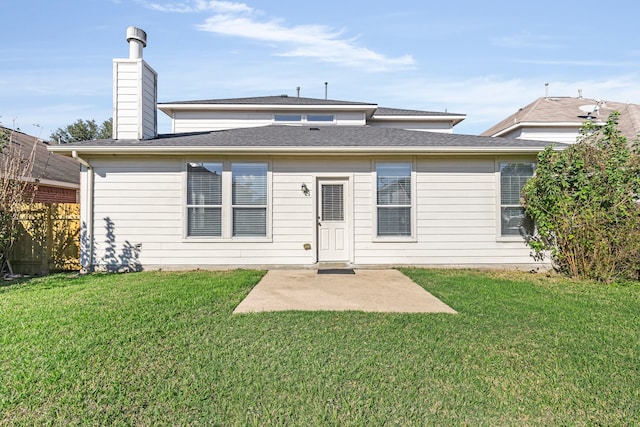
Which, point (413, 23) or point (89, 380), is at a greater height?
point (413, 23)

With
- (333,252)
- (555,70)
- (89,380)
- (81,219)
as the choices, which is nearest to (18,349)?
(89,380)

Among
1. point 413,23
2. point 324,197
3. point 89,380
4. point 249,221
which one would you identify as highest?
point 413,23

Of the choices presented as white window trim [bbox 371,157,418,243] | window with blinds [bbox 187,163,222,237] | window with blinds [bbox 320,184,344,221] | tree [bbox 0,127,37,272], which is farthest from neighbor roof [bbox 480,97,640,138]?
tree [bbox 0,127,37,272]

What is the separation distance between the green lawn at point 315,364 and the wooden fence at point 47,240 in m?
3.29

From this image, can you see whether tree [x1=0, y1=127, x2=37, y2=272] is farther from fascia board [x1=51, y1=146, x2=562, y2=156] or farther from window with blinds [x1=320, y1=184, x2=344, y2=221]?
window with blinds [x1=320, y1=184, x2=344, y2=221]

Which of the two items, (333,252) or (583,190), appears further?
(333,252)

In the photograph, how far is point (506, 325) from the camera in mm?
3775

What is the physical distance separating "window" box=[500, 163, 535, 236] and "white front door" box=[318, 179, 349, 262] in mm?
3523

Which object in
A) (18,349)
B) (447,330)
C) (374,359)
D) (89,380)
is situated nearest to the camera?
(89,380)

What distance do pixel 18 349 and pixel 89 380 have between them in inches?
46.7

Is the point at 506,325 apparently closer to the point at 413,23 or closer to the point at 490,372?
the point at 490,372

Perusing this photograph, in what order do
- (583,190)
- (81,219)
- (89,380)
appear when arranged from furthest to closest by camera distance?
(81,219), (583,190), (89,380)

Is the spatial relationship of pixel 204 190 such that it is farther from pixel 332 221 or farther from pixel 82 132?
pixel 82 132

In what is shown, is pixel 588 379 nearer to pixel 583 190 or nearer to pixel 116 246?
pixel 583 190
